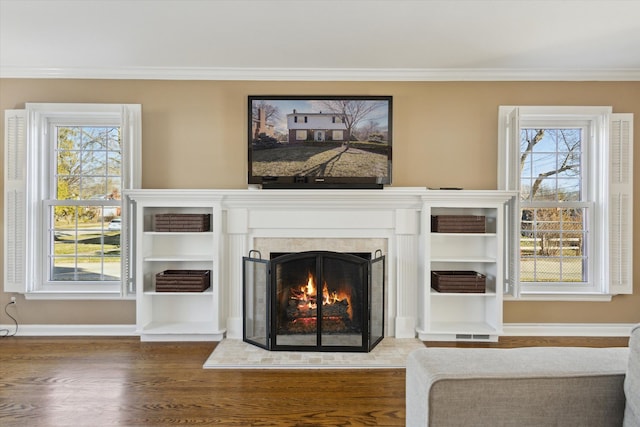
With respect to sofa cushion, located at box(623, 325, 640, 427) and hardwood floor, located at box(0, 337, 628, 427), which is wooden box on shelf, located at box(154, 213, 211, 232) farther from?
sofa cushion, located at box(623, 325, 640, 427)

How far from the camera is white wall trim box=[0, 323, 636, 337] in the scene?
12.3 feet

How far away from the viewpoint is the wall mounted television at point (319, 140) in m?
3.66

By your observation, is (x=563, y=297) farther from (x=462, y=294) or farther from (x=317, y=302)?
(x=317, y=302)

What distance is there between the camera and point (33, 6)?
256 cm

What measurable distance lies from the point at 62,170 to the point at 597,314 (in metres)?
5.09

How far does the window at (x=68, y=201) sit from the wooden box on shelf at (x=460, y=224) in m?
2.67

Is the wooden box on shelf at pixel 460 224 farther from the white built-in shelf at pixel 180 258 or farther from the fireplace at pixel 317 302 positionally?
the white built-in shelf at pixel 180 258

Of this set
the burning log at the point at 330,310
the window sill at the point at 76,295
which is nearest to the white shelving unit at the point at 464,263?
the burning log at the point at 330,310

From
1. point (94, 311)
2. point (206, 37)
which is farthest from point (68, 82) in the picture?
point (94, 311)

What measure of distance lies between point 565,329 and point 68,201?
468 cm

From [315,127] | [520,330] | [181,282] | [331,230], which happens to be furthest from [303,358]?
[520,330]

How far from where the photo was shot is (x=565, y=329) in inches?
148

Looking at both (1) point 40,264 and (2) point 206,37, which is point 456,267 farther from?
(1) point 40,264

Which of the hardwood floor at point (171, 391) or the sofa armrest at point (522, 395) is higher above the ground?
the sofa armrest at point (522, 395)
